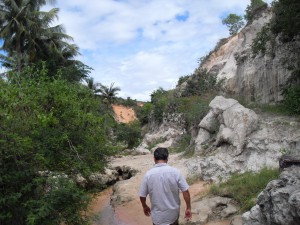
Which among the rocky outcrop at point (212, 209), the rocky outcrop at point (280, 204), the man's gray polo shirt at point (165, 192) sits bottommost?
the rocky outcrop at point (212, 209)

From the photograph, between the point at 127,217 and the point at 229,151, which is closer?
the point at 127,217

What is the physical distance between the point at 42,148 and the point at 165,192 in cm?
300

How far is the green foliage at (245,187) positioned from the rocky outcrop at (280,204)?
7.29 ft

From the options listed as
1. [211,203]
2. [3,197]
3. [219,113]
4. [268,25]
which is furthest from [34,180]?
[268,25]

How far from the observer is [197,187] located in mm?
11344

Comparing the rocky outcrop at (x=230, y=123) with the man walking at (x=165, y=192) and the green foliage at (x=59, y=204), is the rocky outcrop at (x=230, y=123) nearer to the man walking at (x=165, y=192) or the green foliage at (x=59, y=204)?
the green foliage at (x=59, y=204)

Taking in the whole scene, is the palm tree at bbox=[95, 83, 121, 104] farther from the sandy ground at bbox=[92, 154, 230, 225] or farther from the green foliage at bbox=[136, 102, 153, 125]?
the sandy ground at bbox=[92, 154, 230, 225]

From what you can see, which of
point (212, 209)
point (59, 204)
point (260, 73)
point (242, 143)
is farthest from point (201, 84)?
point (59, 204)

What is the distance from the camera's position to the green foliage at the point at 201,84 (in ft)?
88.3

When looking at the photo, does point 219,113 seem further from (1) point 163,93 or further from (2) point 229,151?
(1) point 163,93

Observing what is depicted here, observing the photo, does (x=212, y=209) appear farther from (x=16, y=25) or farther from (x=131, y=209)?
(x=16, y=25)

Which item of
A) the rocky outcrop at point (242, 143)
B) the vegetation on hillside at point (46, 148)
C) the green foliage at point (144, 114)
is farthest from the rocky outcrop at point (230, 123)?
the green foliage at point (144, 114)

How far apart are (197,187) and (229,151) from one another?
8.86 feet

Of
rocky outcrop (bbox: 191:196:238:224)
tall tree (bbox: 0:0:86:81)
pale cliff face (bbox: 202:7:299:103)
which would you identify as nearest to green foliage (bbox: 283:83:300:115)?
pale cliff face (bbox: 202:7:299:103)
